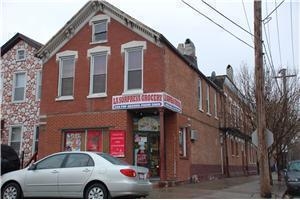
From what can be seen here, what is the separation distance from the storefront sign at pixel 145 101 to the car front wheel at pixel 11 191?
7.45m

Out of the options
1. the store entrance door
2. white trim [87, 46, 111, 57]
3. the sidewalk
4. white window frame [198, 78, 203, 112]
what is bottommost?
the sidewalk

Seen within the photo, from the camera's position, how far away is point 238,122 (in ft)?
95.9

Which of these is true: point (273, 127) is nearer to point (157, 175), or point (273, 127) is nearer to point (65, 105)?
point (157, 175)

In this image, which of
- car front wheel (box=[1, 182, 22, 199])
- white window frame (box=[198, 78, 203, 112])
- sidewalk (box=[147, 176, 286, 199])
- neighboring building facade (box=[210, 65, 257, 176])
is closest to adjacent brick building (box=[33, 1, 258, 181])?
sidewalk (box=[147, 176, 286, 199])

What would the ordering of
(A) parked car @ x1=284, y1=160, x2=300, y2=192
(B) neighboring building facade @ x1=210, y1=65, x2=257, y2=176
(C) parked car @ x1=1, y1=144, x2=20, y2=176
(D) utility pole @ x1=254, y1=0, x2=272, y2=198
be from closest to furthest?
(D) utility pole @ x1=254, y1=0, x2=272, y2=198, (C) parked car @ x1=1, y1=144, x2=20, y2=176, (A) parked car @ x1=284, y1=160, x2=300, y2=192, (B) neighboring building facade @ x1=210, y1=65, x2=257, y2=176

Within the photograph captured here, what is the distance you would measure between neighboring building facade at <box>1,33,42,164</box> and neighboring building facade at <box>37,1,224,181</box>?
13.6 feet

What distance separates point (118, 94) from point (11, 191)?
8.14 m

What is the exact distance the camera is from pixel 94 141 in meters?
19.6

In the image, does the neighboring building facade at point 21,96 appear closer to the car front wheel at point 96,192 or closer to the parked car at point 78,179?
the parked car at point 78,179

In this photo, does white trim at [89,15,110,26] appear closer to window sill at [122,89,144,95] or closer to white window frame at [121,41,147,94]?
white window frame at [121,41,147,94]

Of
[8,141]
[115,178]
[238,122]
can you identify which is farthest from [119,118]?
[238,122]

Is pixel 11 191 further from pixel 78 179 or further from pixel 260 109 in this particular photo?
pixel 260 109

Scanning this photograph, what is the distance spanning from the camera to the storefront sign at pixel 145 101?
18.2 m

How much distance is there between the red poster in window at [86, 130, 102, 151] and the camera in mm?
19461
